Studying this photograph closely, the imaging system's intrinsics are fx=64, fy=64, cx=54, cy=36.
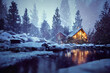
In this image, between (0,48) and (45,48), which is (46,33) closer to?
(45,48)

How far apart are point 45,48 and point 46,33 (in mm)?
28605

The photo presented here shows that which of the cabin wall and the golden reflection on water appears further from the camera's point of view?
the cabin wall

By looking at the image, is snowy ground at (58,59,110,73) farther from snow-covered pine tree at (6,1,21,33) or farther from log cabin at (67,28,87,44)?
snow-covered pine tree at (6,1,21,33)

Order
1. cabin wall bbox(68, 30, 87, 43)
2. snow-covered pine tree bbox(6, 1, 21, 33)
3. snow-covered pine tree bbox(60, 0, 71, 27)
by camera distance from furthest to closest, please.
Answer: snow-covered pine tree bbox(60, 0, 71, 27), snow-covered pine tree bbox(6, 1, 21, 33), cabin wall bbox(68, 30, 87, 43)

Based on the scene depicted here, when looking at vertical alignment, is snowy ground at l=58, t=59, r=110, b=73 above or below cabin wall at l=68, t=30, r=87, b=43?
below

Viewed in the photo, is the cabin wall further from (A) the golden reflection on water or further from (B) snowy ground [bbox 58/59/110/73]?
(B) snowy ground [bbox 58/59/110/73]

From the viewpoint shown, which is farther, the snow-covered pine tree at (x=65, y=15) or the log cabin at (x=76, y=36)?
the snow-covered pine tree at (x=65, y=15)

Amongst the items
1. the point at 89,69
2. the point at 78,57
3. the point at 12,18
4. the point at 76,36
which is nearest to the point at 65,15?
the point at 76,36

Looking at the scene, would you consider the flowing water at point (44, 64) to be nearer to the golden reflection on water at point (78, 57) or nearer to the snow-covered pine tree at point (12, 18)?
the golden reflection on water at point (78, 57)

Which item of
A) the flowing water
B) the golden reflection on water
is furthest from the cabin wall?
the flowing water

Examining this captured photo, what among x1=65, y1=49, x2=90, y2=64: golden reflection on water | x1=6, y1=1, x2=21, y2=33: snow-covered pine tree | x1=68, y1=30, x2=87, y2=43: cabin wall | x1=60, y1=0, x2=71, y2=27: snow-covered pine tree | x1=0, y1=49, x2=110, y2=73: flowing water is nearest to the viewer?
x1=0, y1=49, x2=110, y2=73: flowing water

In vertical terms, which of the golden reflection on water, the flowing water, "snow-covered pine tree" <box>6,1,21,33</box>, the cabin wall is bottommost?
the golden reflection on water

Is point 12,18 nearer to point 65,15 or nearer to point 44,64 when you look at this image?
point 44,64

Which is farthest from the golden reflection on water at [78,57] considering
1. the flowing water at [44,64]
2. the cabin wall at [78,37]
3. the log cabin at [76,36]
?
the log cabin at [76,36]
